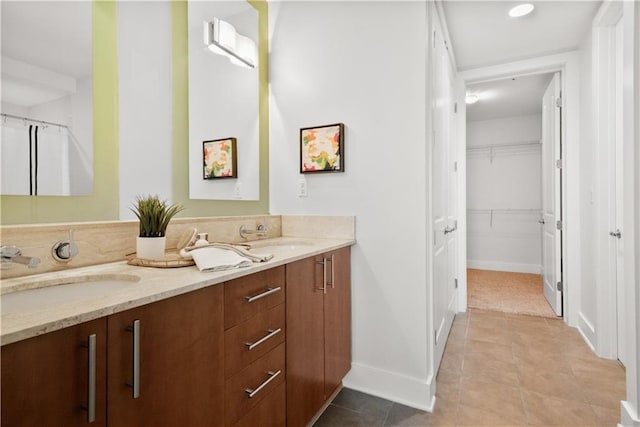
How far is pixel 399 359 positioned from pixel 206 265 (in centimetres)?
129

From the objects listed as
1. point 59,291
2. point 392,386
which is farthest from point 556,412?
point 59,291

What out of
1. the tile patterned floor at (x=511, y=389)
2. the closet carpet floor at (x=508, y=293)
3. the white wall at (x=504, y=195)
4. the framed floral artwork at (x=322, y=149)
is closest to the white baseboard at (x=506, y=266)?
the white wall at (x=504, y=195)

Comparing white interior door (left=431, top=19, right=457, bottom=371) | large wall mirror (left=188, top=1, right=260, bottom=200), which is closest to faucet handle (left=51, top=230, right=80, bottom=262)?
large wall mirror (left=188, top=1, right=260, bottom=200)

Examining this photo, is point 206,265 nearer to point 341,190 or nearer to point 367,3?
point 341,190

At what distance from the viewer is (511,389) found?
1.84m

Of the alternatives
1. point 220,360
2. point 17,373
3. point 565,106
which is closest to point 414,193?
point 220,360

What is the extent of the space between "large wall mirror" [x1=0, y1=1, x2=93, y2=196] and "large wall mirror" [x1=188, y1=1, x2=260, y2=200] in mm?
515

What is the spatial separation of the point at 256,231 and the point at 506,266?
466 cm

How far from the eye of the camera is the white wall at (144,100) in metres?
1.33

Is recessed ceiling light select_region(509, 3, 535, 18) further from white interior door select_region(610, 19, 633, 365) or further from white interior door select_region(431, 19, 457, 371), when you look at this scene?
white interior door select_region(610, 19, 633, 365)

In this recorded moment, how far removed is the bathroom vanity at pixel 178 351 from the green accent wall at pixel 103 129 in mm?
244

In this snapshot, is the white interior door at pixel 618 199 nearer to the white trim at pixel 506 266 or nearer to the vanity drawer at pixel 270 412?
the vanity drawer at pixel 270 412

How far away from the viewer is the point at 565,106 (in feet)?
9.28

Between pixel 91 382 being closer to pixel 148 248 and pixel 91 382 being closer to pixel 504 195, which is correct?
pixel 148 248
